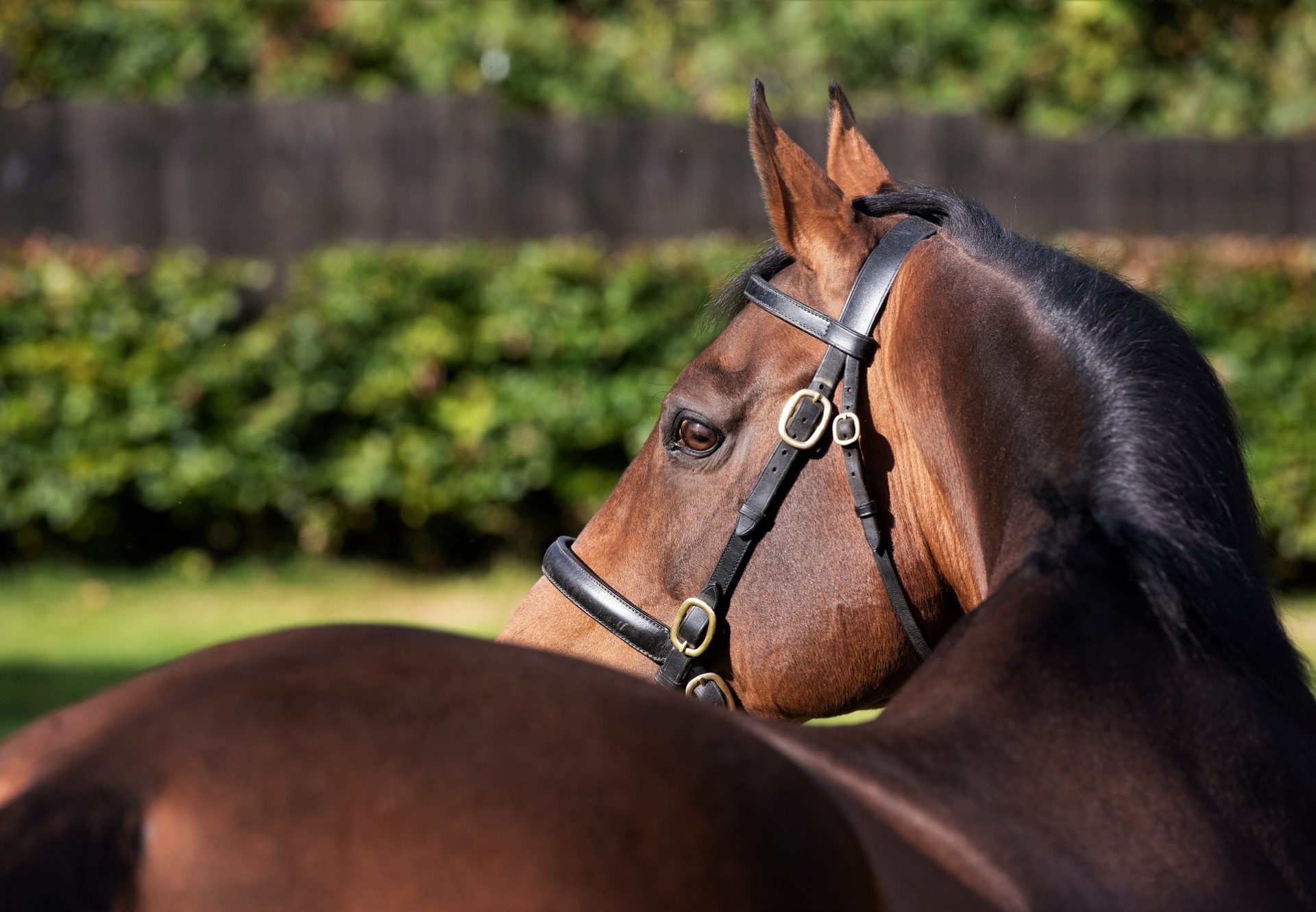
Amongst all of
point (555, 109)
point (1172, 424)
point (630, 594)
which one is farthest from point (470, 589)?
point (1172, 424)

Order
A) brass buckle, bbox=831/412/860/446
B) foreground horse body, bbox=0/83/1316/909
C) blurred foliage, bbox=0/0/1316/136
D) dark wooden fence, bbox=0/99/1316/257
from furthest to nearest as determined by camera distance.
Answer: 1. blurred foliage, bbox=0/0/1316/136
2. dark wooden fence, bbox=0/99/1316/257
3. brass buckle, bbox=831/412/860/446
4. foreground horse body, bbox=0/83/1316/909

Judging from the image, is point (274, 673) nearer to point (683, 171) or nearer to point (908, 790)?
point (908, 790)

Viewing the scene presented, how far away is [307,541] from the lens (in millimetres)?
8641

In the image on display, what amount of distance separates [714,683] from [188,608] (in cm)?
648

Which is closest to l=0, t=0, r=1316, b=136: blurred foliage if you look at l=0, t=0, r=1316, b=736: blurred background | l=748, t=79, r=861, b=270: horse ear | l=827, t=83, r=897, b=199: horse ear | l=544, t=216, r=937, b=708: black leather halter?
l=0, t=0, r=1316, b=736: blurred background

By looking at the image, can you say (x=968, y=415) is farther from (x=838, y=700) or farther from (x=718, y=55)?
(x=718, y=55)

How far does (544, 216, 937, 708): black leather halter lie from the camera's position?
6.49 ft

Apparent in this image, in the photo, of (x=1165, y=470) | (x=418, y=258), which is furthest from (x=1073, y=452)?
(x=418, y=258)

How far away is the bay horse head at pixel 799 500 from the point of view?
1.99 m

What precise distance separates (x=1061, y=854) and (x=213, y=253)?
30.6 ft

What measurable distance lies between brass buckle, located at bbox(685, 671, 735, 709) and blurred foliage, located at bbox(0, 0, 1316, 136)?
9281mm

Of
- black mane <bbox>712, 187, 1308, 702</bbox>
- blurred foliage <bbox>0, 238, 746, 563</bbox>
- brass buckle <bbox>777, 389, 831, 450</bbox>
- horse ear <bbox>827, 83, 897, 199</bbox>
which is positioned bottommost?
blurred foliage <bbox>0, 238, 746, 563</bbox>

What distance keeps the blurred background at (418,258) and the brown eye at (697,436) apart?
14.9 ft

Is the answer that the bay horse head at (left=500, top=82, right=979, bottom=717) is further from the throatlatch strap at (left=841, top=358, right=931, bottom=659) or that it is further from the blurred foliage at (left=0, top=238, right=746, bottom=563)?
the blurred foliage at (left=0, top=238, right=746, bottom=563)
